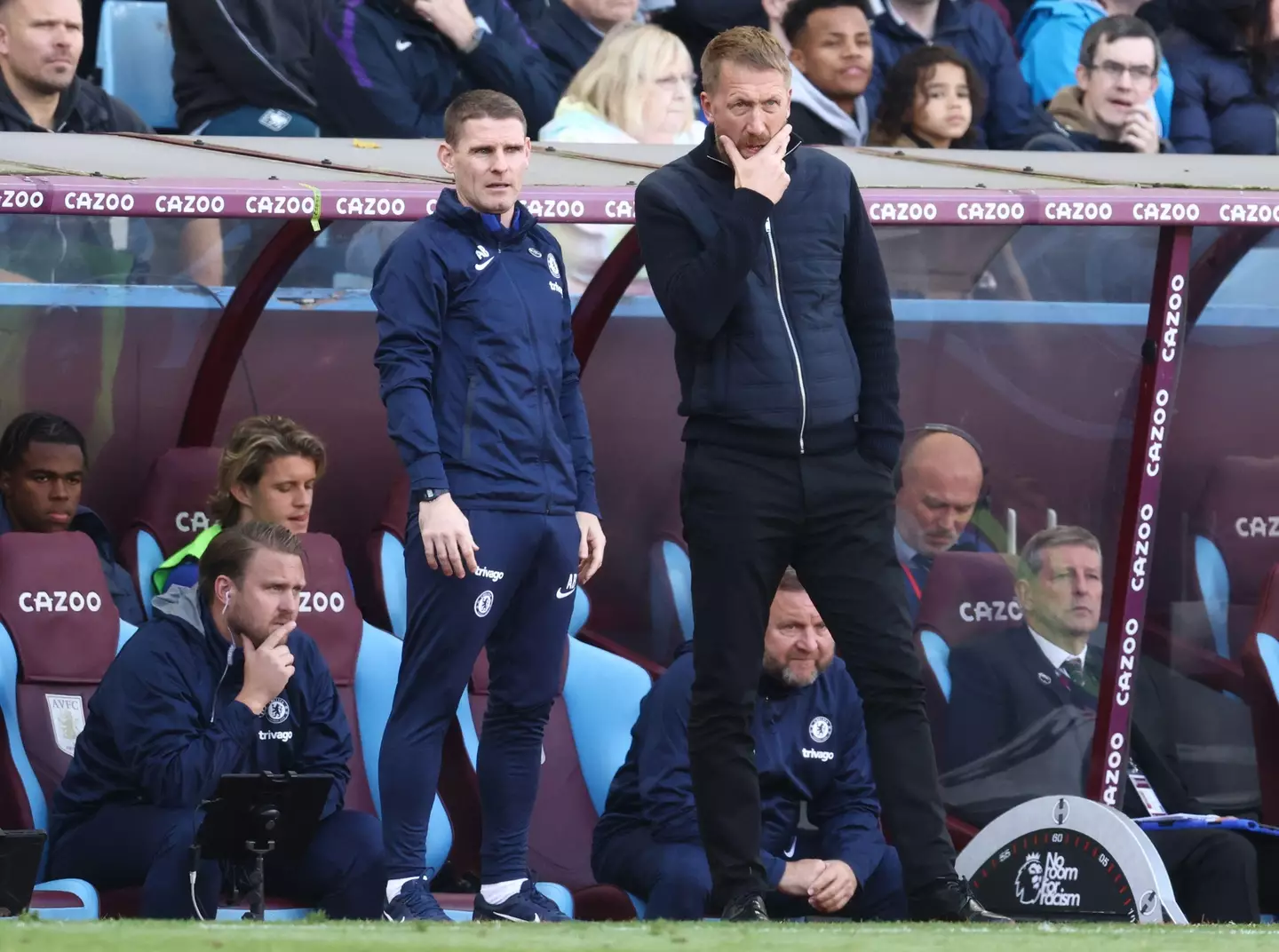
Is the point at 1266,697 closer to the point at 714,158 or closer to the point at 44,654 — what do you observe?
the point at 714,158

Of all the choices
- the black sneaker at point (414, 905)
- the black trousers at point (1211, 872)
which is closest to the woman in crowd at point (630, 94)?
the black trousers at point (1211, 872)

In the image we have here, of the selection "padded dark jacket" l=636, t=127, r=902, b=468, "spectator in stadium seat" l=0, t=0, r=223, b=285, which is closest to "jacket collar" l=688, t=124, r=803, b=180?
"padded dark jacket" l=636, t=127, r=902, b=468

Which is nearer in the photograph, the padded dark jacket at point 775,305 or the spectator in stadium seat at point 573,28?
the padded dark jacket at point 775,305

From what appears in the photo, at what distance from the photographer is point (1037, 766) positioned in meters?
6.46

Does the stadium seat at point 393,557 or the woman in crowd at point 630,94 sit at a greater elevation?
the woman in crowd at point 630,94

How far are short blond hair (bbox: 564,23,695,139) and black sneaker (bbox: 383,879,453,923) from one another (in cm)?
292

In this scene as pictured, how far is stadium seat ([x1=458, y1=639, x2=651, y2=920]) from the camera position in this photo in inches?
248

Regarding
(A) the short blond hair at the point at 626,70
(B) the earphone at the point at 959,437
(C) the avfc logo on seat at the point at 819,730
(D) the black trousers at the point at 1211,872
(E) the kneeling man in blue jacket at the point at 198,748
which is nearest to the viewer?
(E) the kneeling man in blue jacket at the point at 198,748

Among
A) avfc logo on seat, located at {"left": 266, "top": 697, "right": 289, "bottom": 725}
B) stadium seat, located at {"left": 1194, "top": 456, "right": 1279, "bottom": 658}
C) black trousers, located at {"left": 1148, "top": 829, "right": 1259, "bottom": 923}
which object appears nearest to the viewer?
avfc logo on seat, located at {"left": 266, "top": 697, "right": 289, "bottom": 725}

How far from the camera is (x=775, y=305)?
14.9 feet

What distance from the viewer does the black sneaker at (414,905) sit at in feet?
16.0

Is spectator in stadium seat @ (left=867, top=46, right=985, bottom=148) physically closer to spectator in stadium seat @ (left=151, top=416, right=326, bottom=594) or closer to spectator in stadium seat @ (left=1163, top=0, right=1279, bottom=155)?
spectator in stadium seat @ (left=1163, top=0, right=1279, bottom=155)

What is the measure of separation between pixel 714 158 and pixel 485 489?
84cm

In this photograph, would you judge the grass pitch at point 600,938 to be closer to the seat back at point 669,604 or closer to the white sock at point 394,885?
the white sock at point 394,885
